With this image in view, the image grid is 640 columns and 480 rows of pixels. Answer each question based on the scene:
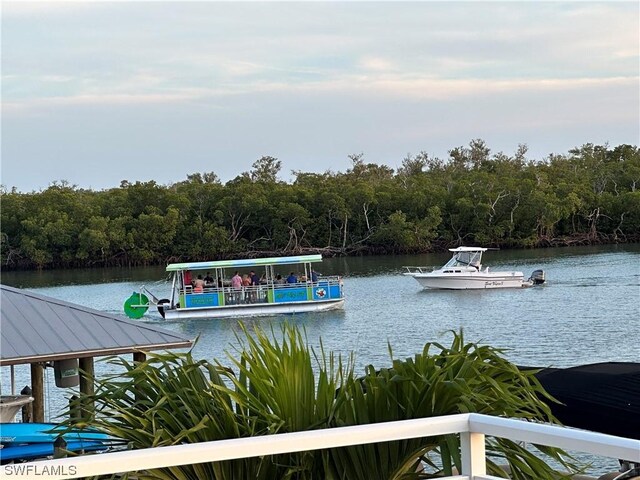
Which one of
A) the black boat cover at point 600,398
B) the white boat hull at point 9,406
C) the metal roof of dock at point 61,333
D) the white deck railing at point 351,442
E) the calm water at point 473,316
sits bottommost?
the calm water at point 473,316

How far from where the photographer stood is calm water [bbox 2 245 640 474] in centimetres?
2955

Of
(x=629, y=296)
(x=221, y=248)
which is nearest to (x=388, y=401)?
(x=629, y=296)

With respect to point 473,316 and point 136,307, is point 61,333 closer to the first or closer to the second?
point 136,307

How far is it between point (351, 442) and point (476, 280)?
4627 centimetres

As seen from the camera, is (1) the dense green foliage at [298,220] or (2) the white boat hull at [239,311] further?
(1) the dense green foliage at [298,220]

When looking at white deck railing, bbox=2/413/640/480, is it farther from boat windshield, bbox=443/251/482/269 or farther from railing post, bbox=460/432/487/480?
boat windshield, bbox=443/251/482/269

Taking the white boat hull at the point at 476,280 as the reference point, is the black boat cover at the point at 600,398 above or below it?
above

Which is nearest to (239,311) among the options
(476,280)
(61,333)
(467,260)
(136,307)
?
(136,307)

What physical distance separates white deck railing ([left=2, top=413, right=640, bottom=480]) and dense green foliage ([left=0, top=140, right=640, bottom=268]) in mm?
82719

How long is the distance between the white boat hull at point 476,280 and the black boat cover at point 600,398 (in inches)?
1636

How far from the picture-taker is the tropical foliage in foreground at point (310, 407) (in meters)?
4.50

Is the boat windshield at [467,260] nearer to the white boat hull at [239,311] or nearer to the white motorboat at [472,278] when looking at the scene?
the white motorboat at [472,278]

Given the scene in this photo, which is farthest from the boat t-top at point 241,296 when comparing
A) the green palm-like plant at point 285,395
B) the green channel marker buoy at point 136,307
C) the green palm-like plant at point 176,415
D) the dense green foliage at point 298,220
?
the dense green foliage at point 298,220

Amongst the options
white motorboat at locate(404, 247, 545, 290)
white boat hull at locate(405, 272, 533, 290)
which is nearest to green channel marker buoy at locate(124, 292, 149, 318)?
white motorboat at locate(404, 247, 545, 290)
